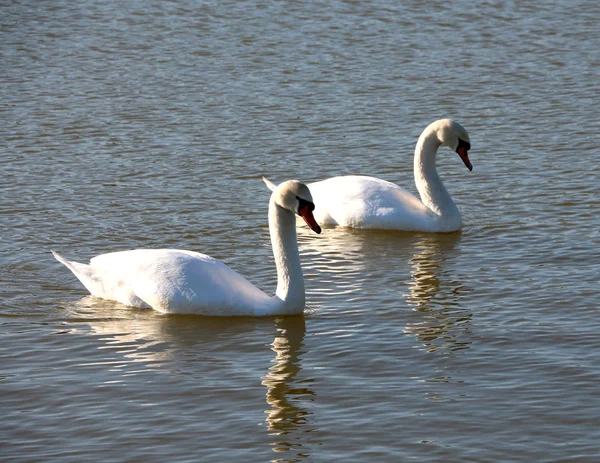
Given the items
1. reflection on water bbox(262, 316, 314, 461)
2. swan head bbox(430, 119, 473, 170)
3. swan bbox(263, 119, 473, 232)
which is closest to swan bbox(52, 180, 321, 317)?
reflection on water bbox(262, 316, 314, 461)

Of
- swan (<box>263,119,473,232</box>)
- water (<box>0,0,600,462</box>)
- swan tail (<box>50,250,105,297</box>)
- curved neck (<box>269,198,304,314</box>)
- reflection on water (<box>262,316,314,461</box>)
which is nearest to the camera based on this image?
reflection on water (<box>262,316,314,461</box>)

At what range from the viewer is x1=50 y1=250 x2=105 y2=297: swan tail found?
10.7m

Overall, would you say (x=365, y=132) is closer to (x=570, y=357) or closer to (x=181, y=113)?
(x=181, y=113)

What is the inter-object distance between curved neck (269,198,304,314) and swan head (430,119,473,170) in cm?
363

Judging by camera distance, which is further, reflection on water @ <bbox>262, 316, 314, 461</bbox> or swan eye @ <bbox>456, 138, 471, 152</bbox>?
swan eye @ <bbox>456, 138, 471, 152</bbox>

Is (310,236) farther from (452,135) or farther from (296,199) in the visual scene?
(296,199)

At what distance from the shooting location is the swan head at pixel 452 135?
44.2 ft

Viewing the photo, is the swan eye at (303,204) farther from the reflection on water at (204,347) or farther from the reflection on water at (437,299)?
the reflection on water at (437,299)

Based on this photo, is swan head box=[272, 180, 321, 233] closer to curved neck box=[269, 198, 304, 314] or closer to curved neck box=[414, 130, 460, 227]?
curved neck box=[269, 198, 304, 314]

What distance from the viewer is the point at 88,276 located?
10750 mm

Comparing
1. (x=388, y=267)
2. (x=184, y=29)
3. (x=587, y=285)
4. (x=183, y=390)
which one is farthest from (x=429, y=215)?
(x=184, y=29)

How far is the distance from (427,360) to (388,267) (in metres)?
2.72

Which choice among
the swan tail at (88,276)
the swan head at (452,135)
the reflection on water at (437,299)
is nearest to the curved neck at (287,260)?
the reflection on water at (437,299)

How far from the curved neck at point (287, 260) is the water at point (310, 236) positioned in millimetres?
180
